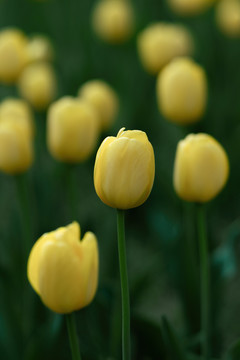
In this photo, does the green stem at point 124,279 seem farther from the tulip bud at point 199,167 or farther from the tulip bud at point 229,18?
the tulip bud at point 229,18

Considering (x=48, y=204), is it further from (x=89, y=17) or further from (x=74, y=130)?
(x=89, y=17)

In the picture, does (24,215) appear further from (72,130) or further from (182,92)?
(182,92)

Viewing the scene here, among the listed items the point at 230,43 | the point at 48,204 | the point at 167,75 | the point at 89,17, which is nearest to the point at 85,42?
the point at 89,17

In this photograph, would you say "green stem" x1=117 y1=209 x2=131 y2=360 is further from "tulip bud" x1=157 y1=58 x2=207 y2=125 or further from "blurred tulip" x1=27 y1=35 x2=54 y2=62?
"blurred tulip" x1=27 y1=35 x2=54 y2=62

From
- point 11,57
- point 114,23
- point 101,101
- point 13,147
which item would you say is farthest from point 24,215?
point 114,23

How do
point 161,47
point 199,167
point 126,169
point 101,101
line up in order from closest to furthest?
point 126,169, point 199,167, point 101,101, point 161,47

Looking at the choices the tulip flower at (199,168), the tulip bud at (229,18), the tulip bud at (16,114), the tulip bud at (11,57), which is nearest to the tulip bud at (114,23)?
the tulip bud at (229,18)
